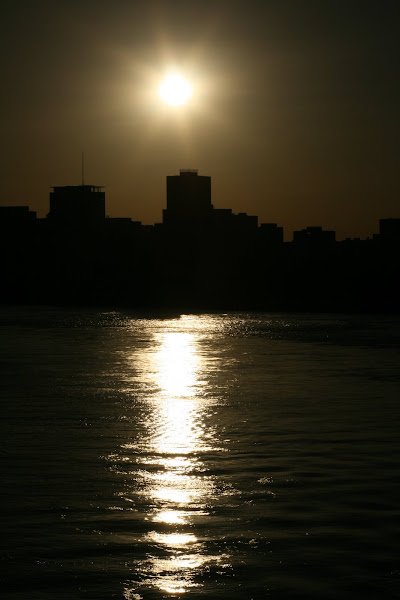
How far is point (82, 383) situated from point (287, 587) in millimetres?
32816

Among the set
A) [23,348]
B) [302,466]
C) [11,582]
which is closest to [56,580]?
[11,582]

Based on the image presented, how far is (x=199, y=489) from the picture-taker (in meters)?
21.9

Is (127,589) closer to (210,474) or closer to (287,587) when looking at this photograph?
(287,587)

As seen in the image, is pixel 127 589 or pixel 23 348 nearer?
pixel 127 589

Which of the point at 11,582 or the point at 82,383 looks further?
the point at 82,383

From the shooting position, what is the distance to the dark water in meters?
15.6

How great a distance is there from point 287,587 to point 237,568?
1.07 m

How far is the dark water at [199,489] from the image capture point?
15602 mm

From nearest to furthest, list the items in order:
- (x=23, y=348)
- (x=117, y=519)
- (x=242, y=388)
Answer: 1. (x=117, y=519)
2. (x=242, y=388)
3. (x=23, y=348)

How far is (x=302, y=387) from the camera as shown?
46.2 m

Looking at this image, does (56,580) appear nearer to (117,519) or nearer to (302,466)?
(117,519)

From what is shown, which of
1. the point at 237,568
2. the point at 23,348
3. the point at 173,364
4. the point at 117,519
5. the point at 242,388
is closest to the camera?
the point at 237,568

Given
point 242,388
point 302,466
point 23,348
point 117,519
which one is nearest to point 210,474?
point 302,466

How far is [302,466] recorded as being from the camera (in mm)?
24906
